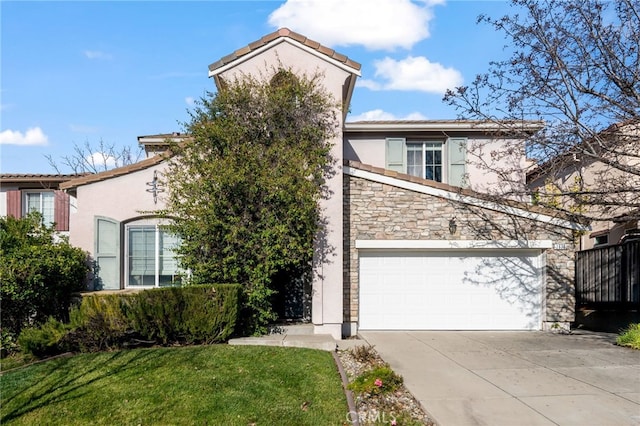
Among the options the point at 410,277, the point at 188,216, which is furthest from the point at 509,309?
the point at 188,216

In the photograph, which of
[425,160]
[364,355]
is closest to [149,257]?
[364,355]

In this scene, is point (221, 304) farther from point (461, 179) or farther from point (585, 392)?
point (461, 179)

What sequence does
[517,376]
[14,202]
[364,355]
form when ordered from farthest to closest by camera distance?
[14,202] < [364,355] < [517,376]

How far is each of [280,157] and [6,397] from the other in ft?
21.7

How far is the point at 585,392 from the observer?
6910 mm

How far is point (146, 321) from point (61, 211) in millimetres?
9162

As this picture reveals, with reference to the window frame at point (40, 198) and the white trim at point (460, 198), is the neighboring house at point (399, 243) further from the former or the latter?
the window frame at point (40, 198)

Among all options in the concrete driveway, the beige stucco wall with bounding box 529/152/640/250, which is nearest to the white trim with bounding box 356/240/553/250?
the beige stucco wall with bounding box 529/152/640/250

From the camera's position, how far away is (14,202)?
16.4 m

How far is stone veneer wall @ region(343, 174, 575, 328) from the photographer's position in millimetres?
12305

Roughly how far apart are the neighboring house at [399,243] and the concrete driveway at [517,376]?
2.73ft

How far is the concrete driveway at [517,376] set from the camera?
6.03 meters

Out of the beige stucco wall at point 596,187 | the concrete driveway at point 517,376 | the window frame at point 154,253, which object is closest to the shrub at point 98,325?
the window frame at point 154,253

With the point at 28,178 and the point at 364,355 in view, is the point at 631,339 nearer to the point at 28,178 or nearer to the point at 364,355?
the point at 364,355
